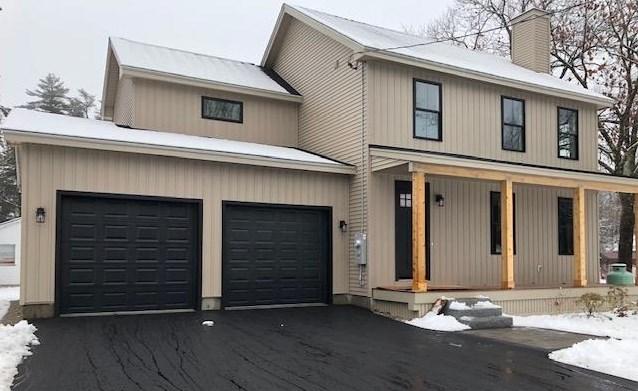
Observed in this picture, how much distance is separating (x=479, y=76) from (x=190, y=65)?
719 centimetres

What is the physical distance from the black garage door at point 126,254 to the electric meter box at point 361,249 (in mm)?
→ 3229

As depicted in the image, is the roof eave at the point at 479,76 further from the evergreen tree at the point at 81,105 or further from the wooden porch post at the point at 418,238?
the evergreen tree at the point at 81,105

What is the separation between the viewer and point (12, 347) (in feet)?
23.5

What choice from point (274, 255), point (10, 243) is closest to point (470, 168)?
point (274, 255)

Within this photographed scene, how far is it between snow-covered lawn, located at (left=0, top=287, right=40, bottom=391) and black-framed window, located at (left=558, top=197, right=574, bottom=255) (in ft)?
40.1

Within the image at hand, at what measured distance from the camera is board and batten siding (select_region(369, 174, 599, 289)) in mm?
12219

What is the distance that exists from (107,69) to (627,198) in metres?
20.2

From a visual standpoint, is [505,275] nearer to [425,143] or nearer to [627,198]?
[425,143]

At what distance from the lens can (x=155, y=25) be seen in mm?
101750

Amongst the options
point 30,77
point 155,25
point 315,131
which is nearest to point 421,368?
point 315,131

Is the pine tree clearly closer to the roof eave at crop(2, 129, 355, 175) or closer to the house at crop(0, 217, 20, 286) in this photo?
the house at crop(0, 217, 20, 286)

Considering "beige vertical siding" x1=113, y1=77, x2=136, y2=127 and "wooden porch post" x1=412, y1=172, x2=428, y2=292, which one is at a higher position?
"beige vertical siding" x1=113, y1=77, x2=136, y2=127

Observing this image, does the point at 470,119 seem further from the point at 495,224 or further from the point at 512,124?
the point at 495,224

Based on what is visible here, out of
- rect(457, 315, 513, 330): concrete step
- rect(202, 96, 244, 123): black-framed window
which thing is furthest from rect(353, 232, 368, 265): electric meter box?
rect(202, 96, 244, 123): black-framed window
